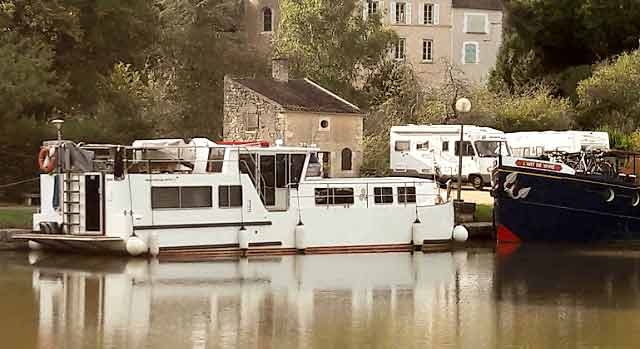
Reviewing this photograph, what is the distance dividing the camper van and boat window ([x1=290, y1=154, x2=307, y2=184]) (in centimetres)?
1140

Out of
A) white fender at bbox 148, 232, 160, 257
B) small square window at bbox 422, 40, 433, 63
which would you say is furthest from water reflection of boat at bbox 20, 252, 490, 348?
small square window at bbox 422, 40, 433, 63

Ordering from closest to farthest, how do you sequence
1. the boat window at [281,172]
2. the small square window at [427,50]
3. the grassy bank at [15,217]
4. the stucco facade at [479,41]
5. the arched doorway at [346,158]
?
the boat window at [281,172]
the grassy bank at [15,217]
the arched doorway at [346,158]
the small square window at [427,50]
the stucco facade at [479,41]

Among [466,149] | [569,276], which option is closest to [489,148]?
[466,149]

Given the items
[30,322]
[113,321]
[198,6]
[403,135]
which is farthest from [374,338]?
[198,6]

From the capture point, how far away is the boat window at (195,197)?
26.4 m

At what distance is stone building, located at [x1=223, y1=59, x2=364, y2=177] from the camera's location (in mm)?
41281

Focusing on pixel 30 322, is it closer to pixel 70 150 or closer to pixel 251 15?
pixel 70 150

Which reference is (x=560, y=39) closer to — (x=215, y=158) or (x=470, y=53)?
(x=470, y=53)

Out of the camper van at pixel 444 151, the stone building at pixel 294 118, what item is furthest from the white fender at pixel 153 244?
the stone building at pixel 294 118

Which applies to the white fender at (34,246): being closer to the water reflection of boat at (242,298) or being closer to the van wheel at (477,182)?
the water reflection of boat at (242,298)

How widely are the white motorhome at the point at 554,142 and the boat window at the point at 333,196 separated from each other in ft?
45.7

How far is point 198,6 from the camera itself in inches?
2051

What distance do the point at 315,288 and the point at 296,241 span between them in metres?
4.48

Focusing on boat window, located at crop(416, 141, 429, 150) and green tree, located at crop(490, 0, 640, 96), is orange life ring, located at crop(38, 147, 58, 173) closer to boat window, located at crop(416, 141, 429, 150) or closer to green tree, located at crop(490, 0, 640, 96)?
boat window, located at crop(416, 141, 429, 150)
